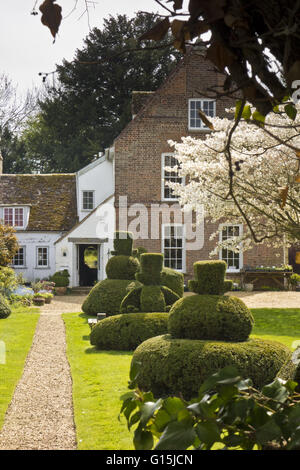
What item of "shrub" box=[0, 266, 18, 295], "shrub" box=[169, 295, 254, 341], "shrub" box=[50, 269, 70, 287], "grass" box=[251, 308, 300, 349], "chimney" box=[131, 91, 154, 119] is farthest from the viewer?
"chimney" box=[131, 91, 154, 119]

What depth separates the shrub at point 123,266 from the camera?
1620 cm

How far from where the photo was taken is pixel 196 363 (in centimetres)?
778

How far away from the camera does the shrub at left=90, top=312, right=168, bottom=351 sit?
1166cm

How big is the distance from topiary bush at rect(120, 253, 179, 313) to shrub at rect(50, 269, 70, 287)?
13087mm

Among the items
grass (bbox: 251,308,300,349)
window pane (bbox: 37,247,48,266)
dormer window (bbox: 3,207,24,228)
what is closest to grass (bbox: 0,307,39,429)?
grass (bbox: 251,308,300,349)

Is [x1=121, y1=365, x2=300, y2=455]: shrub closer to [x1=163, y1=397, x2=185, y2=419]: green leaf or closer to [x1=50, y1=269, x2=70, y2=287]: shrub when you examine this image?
[x1=163, y1=397, x2=185, y2=419]: green leaf

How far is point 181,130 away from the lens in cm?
2641

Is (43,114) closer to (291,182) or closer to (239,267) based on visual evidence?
(239,267)

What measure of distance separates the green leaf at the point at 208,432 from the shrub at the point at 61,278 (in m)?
24.8

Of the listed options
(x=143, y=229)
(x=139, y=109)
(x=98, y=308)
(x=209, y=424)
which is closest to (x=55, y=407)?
(x=209, y=424)

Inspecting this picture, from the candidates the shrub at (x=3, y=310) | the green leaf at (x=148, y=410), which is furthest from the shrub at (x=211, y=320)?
the shrub at (x=3, y=310)

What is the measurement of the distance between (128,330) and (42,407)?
4.12m

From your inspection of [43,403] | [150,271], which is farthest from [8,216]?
[43,403]

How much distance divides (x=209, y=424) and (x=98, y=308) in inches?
610
